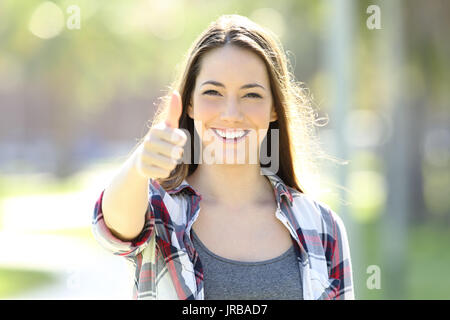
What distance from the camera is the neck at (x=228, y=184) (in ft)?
7.66

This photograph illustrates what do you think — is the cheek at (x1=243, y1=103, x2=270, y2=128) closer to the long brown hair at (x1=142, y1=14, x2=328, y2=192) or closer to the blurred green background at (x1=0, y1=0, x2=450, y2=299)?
the long brown hair at (x1=142, y1=14, x2=328, y2=192)

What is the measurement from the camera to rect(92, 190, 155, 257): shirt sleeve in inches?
75.3

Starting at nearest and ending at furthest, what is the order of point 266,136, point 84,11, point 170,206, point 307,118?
point 170,206 → point 266,136 → point 307,118 → point 84,11

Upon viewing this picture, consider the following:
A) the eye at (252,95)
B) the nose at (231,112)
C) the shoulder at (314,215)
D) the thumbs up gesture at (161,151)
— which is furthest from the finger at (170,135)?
the shoulder at (314,215)

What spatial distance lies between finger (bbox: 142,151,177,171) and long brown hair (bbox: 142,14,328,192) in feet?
1.61

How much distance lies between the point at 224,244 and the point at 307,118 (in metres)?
0.80

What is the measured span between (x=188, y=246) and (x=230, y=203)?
32 cm

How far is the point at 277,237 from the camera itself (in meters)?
2.24

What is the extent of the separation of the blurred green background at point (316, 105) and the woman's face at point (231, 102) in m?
0.53

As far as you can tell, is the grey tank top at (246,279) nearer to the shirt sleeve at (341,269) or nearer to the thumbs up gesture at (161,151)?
the shirt sleeve at (341,269)

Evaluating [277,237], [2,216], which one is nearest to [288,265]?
[277,237]

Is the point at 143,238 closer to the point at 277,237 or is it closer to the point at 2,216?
the point at 277,237

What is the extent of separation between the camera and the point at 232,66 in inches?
87.7

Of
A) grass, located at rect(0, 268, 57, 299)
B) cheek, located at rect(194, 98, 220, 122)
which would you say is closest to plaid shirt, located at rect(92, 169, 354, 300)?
cheek, located at rect(194, 98, 220, 122)
